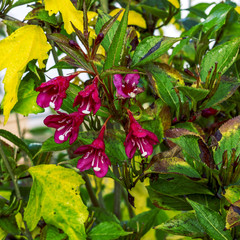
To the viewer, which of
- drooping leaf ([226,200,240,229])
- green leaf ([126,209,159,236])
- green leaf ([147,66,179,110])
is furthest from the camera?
green leaf ([126,209,159,236])

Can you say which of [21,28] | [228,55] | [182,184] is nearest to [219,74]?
[228,55]

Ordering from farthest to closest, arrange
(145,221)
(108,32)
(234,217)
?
(145,221) → (108,32) → (234,217)

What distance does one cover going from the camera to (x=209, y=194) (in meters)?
0.43

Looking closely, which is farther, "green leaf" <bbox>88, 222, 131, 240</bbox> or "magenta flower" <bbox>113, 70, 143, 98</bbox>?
"green leaf" <bbox>88, 222, 131, 240</bbox>

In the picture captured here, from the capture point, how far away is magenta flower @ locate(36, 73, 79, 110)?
0.39 meters

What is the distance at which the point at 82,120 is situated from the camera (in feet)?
1.34

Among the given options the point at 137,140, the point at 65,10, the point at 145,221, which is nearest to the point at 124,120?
the point at 137,140

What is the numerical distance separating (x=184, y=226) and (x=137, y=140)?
0.36 ft

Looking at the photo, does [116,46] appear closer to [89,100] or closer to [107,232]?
[89,100]

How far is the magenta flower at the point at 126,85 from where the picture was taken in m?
0.40

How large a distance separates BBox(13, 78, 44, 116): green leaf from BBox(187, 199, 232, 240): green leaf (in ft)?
0.72

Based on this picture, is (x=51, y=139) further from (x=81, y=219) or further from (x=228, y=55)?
(x=228, y=55)

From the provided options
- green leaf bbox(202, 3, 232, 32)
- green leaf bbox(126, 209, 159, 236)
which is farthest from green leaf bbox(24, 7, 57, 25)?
green leaf bbox(126, 209, 159, 236)

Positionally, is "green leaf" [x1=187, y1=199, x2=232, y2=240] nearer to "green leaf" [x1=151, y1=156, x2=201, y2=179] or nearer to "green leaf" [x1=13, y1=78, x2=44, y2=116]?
"green leaf" [x1=151, y1=156, x2=201, y2=179]
